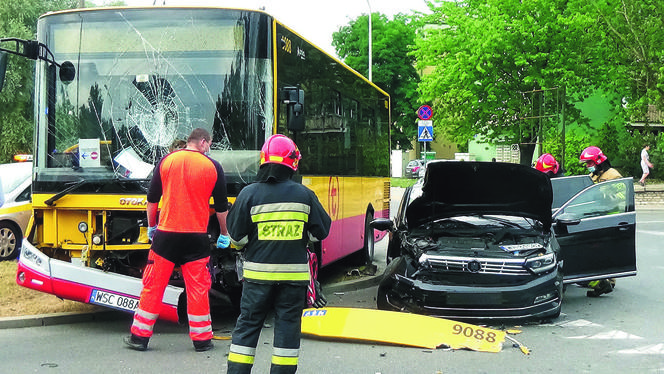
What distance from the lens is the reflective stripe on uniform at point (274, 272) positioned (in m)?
4.67

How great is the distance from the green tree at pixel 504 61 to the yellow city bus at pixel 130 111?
2257 cm

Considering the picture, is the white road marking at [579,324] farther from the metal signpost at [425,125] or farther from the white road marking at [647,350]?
the metal signpost at [425,125]

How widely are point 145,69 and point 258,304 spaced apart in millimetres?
3549

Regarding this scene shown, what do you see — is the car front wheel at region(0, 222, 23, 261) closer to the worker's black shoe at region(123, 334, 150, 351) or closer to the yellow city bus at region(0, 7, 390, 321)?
the yellow city bus at region(0, 7, 390, 321)

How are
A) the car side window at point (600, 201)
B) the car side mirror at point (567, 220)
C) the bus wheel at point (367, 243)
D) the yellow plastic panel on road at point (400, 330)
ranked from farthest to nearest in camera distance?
the bus wheel at point (367, 243)
the car side window at point (600, 201)
the car side mirror at point (567, 220)
the yellow plastic panel on road at point (400, 330)

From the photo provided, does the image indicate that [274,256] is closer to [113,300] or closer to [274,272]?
[274,272]

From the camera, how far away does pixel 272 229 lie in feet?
15.4

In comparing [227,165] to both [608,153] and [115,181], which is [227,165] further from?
[608,153]

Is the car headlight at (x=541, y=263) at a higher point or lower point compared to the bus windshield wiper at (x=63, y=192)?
lower

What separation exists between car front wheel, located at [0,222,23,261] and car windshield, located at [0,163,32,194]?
0.70 meters

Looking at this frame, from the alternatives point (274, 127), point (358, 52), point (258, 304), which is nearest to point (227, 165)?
point (274, 127)

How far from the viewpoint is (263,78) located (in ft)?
23.8

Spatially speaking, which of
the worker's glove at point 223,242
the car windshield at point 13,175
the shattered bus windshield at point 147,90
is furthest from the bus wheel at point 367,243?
the car windshield at point 13,175

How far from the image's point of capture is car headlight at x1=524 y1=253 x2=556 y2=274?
748 cm
